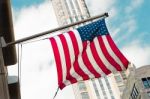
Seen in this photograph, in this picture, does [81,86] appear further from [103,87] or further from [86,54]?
[86,54]

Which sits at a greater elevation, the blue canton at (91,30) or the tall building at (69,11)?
the tall building at (69,11)

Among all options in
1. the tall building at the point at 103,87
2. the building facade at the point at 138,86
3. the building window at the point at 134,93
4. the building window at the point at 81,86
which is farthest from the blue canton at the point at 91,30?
the building window at the point at 81,86

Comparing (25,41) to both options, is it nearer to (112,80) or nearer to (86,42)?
(86,42)

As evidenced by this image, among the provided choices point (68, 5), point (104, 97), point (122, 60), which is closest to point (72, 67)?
point (122, 60)

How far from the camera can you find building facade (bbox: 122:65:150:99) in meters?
52.9

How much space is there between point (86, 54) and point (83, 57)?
0.12 m

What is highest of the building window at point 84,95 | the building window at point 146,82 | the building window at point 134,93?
the building window at point 146,82

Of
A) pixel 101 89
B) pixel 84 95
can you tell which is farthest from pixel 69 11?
pixel 84 95

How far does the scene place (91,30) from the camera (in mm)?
9539

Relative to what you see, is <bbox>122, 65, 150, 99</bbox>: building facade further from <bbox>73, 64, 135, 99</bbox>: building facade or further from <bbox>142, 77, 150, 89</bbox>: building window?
<bbox>73, 64, 135, 99</bbox>: building facade

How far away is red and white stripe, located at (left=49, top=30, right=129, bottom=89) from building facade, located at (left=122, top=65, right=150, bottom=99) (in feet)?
144

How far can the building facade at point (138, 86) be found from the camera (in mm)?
52875

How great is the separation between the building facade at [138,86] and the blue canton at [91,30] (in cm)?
4398

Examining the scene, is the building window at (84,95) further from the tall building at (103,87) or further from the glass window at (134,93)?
the glass window at (134,93)
